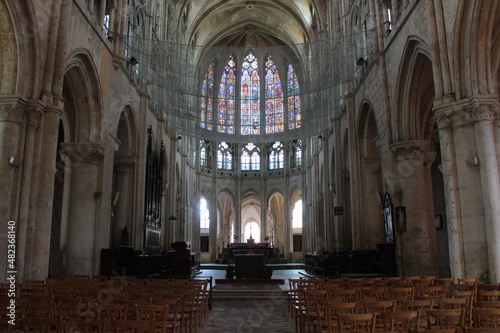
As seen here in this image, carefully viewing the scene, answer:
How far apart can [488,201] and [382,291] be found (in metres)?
4.37

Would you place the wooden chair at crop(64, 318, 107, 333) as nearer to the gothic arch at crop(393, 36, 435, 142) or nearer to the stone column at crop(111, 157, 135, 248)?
the gothic arch at crop(393, 36, 435, 142)

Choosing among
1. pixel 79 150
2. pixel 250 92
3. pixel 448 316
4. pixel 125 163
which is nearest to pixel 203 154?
pixel 250 92

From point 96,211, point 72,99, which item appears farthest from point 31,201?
point 72,99

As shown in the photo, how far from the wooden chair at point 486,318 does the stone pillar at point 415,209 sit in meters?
8.29

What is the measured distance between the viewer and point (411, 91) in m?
13.8

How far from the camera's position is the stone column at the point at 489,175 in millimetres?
9383

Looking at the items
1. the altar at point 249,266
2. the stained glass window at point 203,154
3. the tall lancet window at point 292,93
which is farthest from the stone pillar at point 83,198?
the tall lancet window at point 292,93

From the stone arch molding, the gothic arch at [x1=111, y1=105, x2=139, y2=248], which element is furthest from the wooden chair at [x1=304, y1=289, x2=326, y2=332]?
the gothic arch at [x1=111, y1=105, x2=139, y2=248]

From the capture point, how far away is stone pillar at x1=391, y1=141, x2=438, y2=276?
1320 cm

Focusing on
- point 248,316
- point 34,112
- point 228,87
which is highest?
point 228,87

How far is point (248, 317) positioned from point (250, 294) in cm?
362

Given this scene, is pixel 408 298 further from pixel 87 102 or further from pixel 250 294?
pixel 87 102

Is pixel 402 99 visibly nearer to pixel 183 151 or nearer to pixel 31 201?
pixel 31 201

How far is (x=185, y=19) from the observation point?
31.7 m
